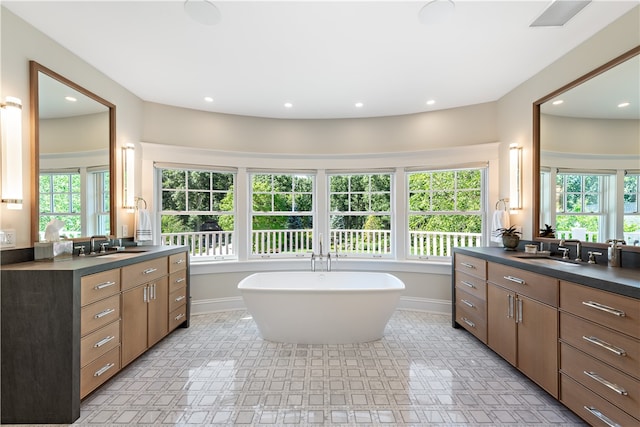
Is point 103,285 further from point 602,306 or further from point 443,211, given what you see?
point 443,211

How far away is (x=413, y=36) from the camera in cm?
245

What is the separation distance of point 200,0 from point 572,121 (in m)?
3.20

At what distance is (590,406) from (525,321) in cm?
64

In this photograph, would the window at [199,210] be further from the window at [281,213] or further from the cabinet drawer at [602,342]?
the cabinet drawer at [602,342]

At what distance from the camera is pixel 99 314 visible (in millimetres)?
2119

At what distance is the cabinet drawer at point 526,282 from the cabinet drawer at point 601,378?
0.32 metres

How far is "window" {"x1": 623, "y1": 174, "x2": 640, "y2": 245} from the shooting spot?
2.11m

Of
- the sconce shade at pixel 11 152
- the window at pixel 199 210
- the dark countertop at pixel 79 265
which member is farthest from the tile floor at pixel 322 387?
the sconce shade at pixel 11 152

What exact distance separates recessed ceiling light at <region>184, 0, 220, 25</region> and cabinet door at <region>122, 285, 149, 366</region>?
221 centimetres

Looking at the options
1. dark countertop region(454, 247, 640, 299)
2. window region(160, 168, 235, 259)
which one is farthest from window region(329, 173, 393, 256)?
dark countertop region(454, 247, 640, 299)

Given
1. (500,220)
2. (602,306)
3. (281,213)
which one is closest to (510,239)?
(500,220)

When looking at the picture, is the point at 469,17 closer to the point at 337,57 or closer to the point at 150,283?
the point at 337,57

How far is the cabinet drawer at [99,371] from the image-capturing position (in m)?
1.98

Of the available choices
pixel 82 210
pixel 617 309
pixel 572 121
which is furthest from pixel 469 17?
pixel 82 210
